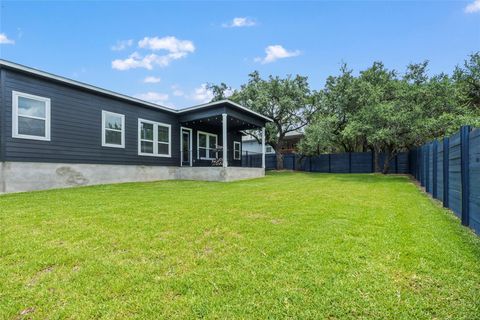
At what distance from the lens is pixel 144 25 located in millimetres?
12680

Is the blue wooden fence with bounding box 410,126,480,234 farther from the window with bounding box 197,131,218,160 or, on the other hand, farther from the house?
the window with bounding box 197,131,218,160

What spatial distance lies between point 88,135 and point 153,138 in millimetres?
3018

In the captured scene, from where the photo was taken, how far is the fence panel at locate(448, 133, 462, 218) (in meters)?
4.46

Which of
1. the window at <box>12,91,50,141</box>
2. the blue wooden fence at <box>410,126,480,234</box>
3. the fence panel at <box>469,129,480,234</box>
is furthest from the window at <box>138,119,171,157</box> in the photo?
the fence panel at <box>469,129,480,234</box>

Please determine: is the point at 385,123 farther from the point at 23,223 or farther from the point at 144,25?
the point at 23,223

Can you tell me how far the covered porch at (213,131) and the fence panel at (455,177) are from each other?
27.5ft

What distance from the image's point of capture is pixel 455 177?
15.4ft

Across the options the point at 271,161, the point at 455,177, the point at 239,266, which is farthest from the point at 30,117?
the point at 271,161

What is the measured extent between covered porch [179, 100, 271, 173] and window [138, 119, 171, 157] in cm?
104

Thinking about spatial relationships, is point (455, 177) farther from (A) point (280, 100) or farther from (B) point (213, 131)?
(A) point (280, 100)

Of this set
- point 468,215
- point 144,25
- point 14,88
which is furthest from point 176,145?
point 468,215

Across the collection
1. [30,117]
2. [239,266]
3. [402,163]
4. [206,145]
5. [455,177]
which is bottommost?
[239,266]

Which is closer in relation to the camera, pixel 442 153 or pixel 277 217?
pixel 277 217

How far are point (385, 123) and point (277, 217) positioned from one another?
10.4m
